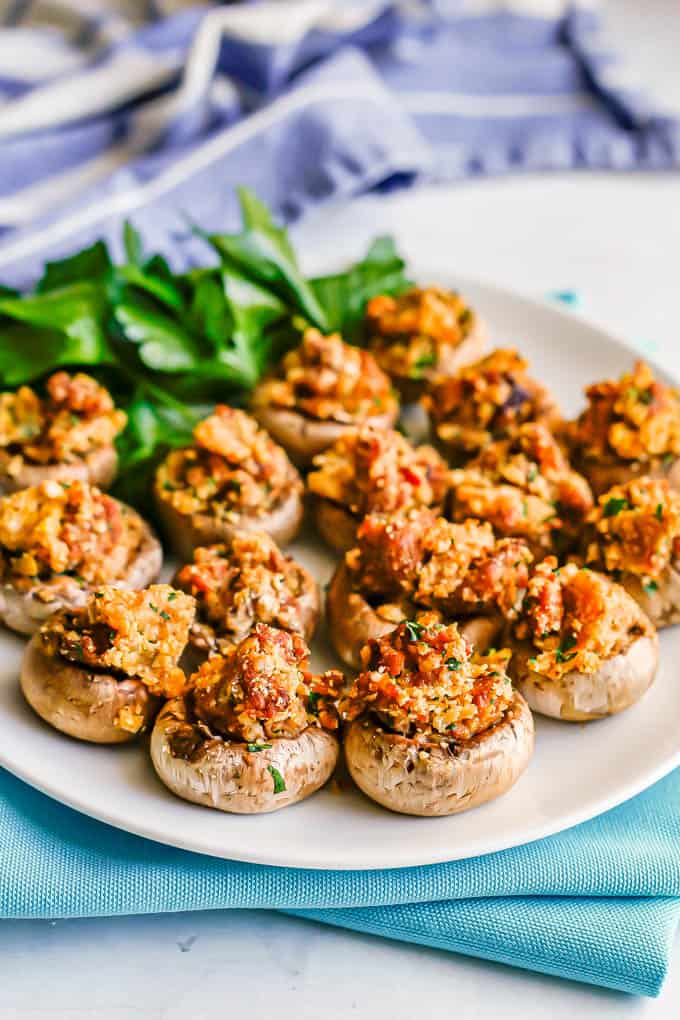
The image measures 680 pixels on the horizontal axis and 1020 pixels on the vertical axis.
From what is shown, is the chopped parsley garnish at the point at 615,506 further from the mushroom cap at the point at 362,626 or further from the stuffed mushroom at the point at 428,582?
the mushroom cap at the point at 362,626

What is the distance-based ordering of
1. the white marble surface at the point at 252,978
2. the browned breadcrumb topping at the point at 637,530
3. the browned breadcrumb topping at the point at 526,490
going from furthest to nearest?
the browned breadcrumb topping at the point at 526,490 < the browned breadcrumb topping at the point at 637,530 < the white marble surface at the point at 252,978

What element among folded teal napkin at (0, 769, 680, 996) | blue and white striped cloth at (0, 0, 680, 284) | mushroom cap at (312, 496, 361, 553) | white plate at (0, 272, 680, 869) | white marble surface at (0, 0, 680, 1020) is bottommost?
white marble surface at (0, 0, 680, 1020)

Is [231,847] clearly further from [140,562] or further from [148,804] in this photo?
[140,562]

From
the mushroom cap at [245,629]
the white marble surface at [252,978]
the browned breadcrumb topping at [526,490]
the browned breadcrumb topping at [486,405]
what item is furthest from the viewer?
the browned breadcrumb topping at [486,405]

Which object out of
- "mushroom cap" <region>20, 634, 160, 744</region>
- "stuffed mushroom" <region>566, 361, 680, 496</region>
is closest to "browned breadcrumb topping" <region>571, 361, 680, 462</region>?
"stuffed mushroom" <region>566, 361, 680, 496</region>

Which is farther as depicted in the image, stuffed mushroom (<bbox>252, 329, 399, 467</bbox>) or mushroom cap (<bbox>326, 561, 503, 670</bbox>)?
stuffed mushroom (<bbox>252, 329, 399, 467</bbox>)

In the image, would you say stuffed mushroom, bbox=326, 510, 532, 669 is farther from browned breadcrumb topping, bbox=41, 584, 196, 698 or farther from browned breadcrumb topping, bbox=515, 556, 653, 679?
browned breadcrumb topping, bbox=41, 584, 196, 698

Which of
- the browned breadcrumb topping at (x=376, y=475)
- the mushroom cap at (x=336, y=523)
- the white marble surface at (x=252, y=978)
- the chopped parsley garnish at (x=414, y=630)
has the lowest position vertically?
the white marble surface at (x=252, y=978)

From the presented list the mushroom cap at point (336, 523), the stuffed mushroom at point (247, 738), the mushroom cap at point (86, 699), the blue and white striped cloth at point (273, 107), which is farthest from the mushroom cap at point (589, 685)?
the blue and white striped cloth at point (273, 107)
